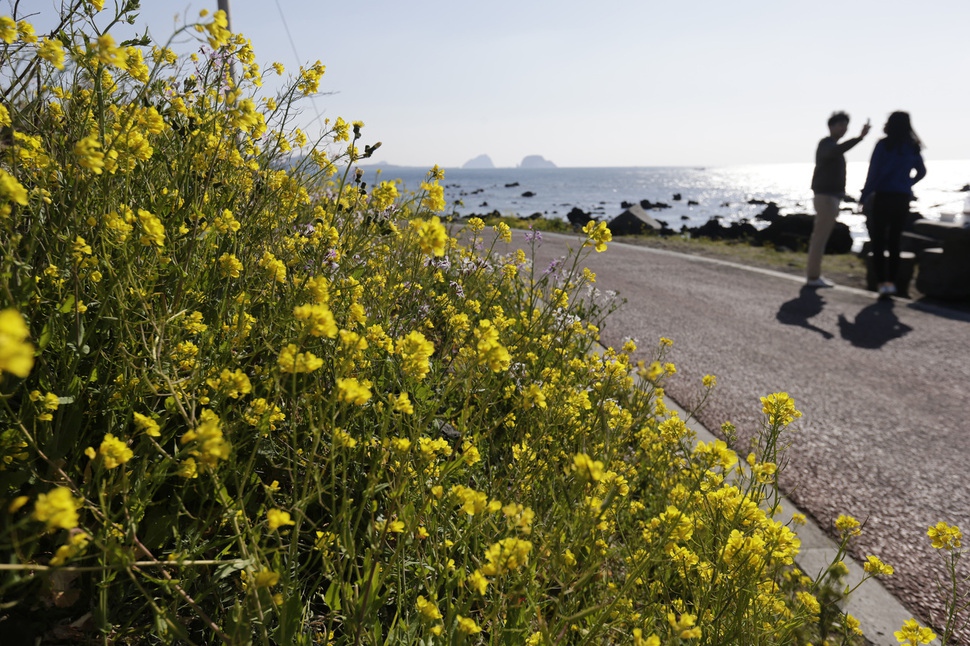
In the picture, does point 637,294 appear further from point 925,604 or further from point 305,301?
point 305,301

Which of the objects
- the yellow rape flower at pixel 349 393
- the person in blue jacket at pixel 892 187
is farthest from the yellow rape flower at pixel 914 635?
the person in blue jacket at pixel 892 187

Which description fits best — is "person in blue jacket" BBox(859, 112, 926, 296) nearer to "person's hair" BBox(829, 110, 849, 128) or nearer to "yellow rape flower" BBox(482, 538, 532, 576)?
"person's hair" BBox(829, 110, 849, 128)

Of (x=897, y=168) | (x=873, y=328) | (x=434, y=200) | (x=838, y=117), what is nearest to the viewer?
(x=434, y=200)

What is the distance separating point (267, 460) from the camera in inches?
82.7

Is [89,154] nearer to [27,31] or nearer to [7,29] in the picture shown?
[7,29]

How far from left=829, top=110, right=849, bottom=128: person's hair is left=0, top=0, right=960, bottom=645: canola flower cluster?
753 cm

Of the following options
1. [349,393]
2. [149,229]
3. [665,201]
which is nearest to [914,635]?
[349,393]

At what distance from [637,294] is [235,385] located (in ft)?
22.3

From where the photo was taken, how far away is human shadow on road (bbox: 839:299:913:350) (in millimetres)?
6195

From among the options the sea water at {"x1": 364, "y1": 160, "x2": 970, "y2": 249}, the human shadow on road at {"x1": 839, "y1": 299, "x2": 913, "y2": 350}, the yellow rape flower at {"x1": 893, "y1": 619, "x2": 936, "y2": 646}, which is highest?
the yellow rape flower at {"x1": 893, "y1": 619, "x2": 936, "y2": 646}

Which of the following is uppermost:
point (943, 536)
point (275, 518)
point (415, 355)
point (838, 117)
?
point (838, 117)

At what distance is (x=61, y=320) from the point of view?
189cm

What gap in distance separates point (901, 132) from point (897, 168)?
45cm

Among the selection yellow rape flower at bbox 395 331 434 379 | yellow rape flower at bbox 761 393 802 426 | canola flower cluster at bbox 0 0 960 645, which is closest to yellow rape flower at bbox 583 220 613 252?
canola flower cluster at bbox 0 0 960 645
